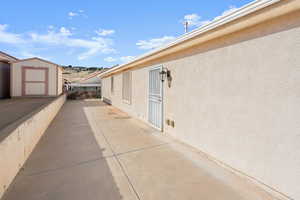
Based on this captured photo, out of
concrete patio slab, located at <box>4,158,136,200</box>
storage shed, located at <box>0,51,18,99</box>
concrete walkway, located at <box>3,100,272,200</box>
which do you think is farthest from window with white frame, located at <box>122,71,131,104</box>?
storage shed, located at <box>0,51,18,99</box>

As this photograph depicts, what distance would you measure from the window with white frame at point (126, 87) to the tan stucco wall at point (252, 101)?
5502 mm

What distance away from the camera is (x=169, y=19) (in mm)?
9867

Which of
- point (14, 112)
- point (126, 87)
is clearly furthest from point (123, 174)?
point (14, 112)

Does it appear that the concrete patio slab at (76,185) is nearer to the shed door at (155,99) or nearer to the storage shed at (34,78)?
the shed door at (155,99)

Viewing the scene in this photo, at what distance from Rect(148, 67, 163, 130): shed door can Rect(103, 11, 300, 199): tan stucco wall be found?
5.45ft

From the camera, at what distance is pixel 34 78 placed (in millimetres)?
19031

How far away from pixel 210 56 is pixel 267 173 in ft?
7.83

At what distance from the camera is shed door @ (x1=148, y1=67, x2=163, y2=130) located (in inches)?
248

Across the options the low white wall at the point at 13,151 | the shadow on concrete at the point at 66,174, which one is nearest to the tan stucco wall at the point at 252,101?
the shadow on concrete at the point at 66,174

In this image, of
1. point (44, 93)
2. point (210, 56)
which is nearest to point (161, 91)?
point (210, 56)

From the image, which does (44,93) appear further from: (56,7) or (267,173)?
(267,173)

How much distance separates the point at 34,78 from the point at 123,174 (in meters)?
19.7

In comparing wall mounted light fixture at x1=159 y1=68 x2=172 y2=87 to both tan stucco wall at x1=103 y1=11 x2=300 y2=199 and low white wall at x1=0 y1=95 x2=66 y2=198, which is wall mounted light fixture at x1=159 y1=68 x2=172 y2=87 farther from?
low white wall at x1=0 y1=95 x2=66 y2=198

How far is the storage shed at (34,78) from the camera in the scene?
18375mm
